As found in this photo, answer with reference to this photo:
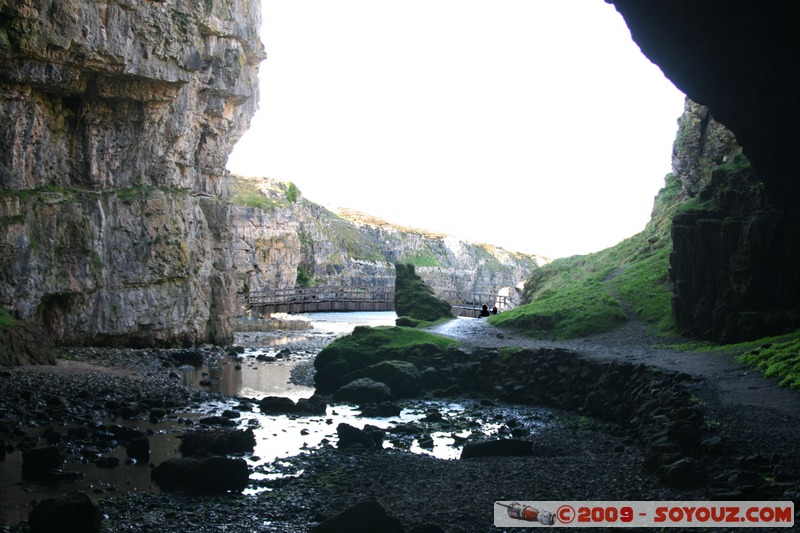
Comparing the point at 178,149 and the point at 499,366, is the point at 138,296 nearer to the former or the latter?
the point at 178,149

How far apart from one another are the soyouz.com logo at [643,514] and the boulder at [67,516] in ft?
24.8

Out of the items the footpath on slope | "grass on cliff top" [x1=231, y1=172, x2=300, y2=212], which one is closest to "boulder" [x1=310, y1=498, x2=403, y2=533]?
the footpath on slope

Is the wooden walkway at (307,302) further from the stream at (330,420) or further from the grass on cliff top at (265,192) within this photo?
the stream at (330,420)

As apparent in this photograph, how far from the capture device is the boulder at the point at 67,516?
13.8 metres

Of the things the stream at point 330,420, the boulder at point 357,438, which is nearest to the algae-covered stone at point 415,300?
the stream at point 330,420

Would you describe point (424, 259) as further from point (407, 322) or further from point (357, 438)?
point (357, 438)

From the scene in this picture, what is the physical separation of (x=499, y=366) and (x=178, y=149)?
2815 cm

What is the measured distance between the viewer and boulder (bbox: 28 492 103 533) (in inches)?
544

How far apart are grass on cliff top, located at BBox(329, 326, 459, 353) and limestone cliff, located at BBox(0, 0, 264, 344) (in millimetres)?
14047

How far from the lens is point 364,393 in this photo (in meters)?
31.6

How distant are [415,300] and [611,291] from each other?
13.6 meters

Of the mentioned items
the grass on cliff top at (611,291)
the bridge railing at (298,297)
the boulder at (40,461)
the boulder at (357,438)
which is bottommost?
the boulder at (357,438)

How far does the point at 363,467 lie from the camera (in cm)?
2014

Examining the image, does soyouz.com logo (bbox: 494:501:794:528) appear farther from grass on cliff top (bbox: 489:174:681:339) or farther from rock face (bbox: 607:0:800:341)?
grass on cliff top (bbox: 489:174:681:339)
